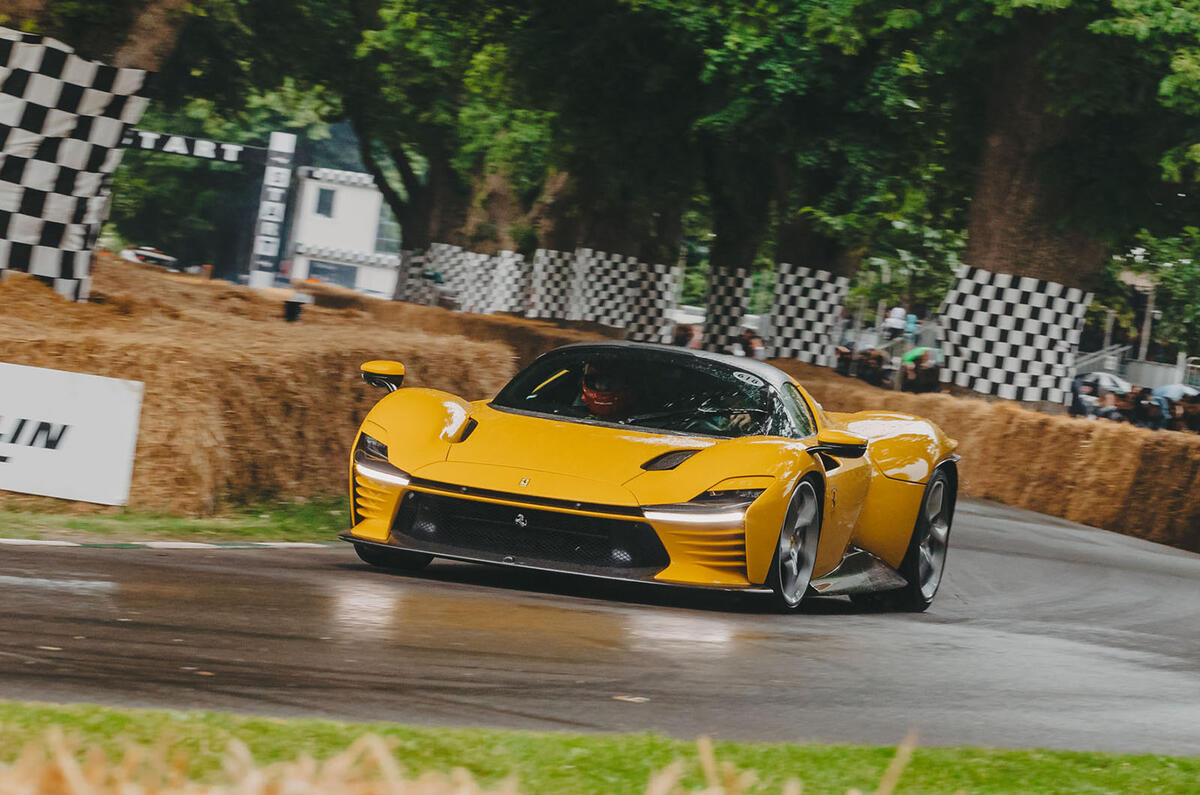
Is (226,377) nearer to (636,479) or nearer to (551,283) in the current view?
(636,479)

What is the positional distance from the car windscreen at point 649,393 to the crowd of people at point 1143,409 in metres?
12.3

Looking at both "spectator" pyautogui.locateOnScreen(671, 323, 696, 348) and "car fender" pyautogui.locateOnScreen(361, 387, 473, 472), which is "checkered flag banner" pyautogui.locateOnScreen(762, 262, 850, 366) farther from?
"car fender" pyautogui.locateOnScreen(361, 387, 473, 472)

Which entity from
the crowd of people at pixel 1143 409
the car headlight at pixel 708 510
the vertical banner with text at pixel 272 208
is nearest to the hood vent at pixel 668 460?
the car headlight at pixel 708 510

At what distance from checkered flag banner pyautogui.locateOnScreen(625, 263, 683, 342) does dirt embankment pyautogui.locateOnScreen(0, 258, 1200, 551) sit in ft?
47.0

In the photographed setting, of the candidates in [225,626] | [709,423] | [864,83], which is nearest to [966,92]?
[864,83]

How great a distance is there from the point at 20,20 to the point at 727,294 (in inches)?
737

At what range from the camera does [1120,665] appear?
7.82 meters

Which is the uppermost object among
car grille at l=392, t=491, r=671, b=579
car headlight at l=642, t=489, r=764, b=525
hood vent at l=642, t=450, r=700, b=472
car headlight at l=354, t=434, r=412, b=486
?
hood vent at l=642, t=450, r=700, b=472

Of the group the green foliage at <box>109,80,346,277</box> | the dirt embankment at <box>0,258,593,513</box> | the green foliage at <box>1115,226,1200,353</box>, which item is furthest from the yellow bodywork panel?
the green foliage at <box>109,80,346,277</box>

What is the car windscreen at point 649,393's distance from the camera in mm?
8844

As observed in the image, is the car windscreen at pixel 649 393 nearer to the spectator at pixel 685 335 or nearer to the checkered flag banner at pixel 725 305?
the checkered flag banner at pixel 725 305

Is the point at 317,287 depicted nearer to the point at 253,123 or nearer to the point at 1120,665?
the point at 253,123

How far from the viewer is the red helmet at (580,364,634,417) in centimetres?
903

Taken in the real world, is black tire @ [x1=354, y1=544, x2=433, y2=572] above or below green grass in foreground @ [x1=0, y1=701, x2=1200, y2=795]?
below
